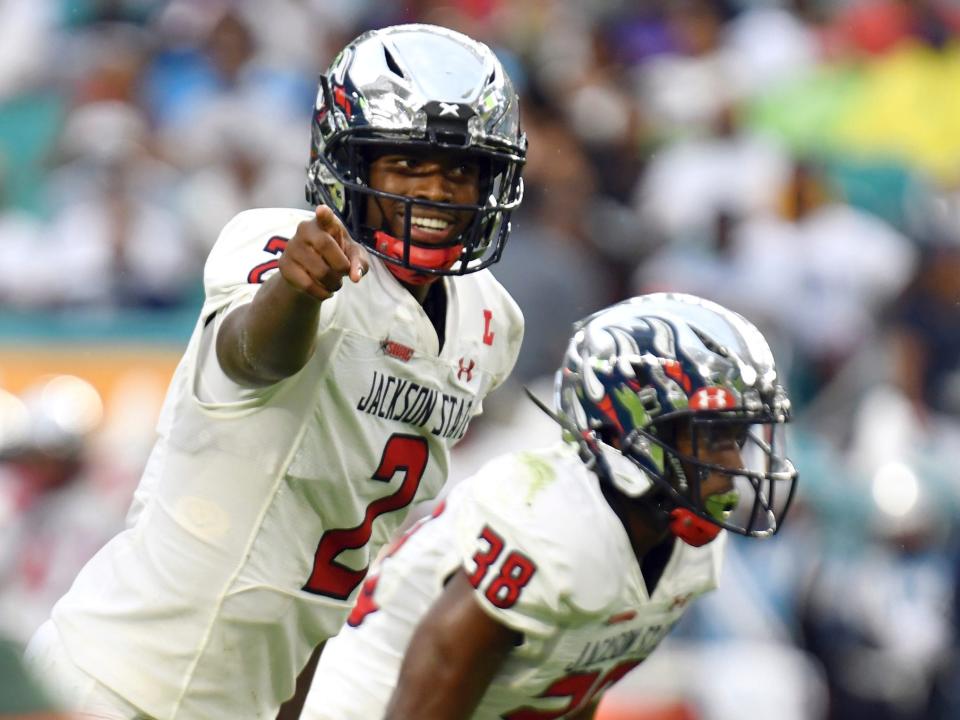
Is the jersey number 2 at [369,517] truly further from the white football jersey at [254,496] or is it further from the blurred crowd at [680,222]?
the blurred crowd at [680,222]

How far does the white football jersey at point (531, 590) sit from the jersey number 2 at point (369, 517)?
0.31m

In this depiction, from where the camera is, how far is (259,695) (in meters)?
3.50

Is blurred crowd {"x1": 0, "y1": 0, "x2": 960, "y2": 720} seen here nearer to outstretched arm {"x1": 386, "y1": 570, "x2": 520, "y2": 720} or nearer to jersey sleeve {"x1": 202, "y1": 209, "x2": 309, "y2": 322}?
outstretched arm {"x1": 386, "y1": 570, "x2": 520, "y2": 720}

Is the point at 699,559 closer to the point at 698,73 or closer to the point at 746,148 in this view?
the point at 746,148

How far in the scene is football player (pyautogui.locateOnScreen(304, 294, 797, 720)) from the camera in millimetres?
3693

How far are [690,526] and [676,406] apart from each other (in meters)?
0.26

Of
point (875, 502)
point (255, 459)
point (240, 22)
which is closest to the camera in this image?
point (255, 459)

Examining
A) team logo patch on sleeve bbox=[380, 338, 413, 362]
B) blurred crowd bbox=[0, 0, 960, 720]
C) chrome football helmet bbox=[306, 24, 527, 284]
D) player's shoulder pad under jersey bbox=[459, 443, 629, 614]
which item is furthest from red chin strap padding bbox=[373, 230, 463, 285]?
blurred crowd bbox=[0, 0, 960, 720]

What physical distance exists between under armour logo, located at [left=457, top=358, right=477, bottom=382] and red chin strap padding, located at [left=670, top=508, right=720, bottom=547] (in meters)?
0.60

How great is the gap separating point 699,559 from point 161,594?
53.0 inches

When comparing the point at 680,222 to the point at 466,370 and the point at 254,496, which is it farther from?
the point at 254,496

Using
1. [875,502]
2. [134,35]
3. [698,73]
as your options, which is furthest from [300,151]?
[875,502]

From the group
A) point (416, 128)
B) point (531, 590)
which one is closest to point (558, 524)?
point (531, 590)

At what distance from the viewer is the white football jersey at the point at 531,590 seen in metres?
3.72
